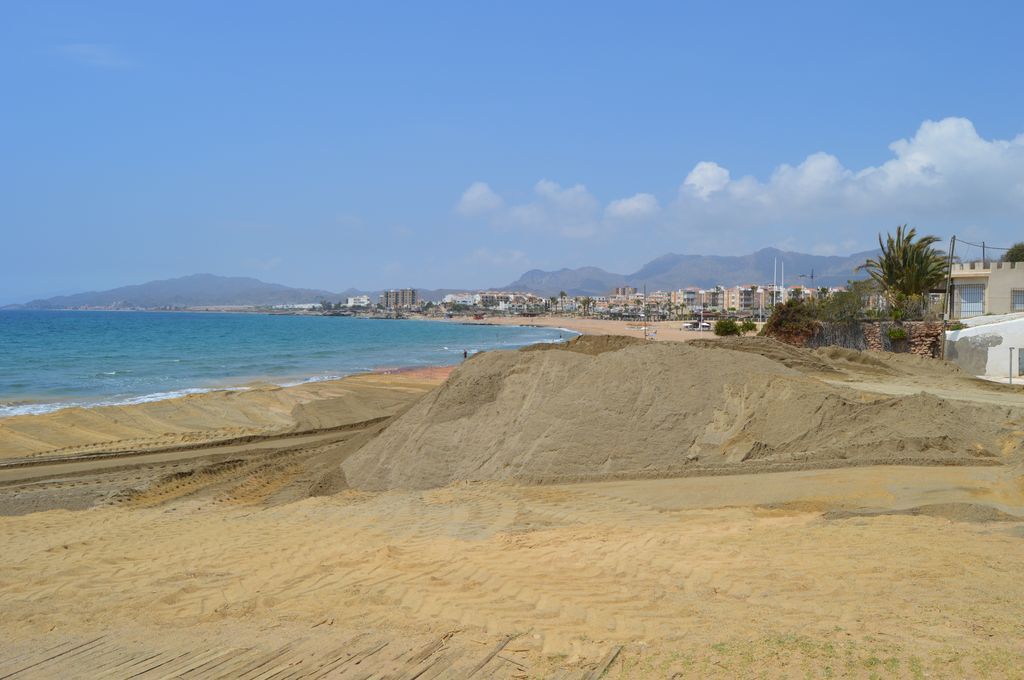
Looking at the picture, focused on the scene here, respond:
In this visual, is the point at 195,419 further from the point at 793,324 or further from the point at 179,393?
the point at 793,324

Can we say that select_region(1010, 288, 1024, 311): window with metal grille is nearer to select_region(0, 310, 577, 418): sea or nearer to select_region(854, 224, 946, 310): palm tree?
select_region(854, 224, 946, 310): palm tree

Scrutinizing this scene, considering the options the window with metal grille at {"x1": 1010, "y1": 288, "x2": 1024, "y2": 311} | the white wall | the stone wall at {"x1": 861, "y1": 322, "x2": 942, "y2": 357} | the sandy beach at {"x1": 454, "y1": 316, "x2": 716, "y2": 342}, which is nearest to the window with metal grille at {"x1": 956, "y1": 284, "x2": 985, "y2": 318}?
the window with metal grille at {"x1": 1010, "y1": 288, "x2": 1024, "y2": 311}

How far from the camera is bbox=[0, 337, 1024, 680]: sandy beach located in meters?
5.41

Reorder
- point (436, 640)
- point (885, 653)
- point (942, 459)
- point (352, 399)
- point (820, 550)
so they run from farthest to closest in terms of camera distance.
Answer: point (352, 399), point (942, 459), point (820, 550), point (436, 640), point (885, 653)

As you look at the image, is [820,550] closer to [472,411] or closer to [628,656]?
[628,656]

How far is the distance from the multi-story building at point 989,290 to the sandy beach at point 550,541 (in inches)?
733

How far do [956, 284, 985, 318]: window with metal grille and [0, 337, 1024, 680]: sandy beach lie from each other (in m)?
19.1

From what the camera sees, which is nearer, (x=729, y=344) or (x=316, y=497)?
(x=316, y=497)

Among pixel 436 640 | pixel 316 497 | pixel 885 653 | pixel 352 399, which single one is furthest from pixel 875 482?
pixel 352 399

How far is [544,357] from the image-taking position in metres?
15.2

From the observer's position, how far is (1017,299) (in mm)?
34031

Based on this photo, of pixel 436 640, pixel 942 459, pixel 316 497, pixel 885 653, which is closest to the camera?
pixel 885 653

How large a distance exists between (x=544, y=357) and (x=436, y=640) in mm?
9749

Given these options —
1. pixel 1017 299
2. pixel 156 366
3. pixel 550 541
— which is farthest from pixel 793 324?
pixel 156 366
